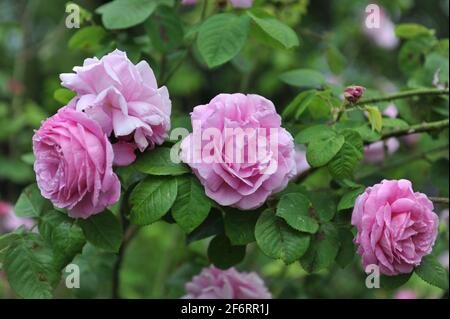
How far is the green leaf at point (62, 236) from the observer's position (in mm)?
1016

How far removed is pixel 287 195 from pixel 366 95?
355 millimetres

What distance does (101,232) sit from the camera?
1027mm

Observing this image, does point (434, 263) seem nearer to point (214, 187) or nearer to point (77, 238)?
point (214, 187)

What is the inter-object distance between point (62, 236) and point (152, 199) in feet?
0.51

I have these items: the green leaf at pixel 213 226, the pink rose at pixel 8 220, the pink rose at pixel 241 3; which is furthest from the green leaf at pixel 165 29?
the pink rose at pixel 8 220

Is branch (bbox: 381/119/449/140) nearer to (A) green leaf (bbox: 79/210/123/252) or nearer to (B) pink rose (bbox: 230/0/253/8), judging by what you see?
(B) pink rose (bbox: 230/0/253/8)

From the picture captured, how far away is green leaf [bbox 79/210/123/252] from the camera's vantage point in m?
1.02

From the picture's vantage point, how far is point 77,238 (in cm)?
102

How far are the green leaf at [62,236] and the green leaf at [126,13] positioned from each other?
1.15ft

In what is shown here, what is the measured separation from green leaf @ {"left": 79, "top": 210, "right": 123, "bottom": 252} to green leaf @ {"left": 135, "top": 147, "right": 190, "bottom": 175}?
0.11 m

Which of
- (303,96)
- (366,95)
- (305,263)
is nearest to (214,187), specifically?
(305,263)

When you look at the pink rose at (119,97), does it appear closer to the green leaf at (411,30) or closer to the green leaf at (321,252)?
the green leaf at (321,252)

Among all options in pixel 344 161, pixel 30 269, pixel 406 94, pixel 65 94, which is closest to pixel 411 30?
pixel 406 94

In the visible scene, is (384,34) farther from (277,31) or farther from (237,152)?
(237,152)
